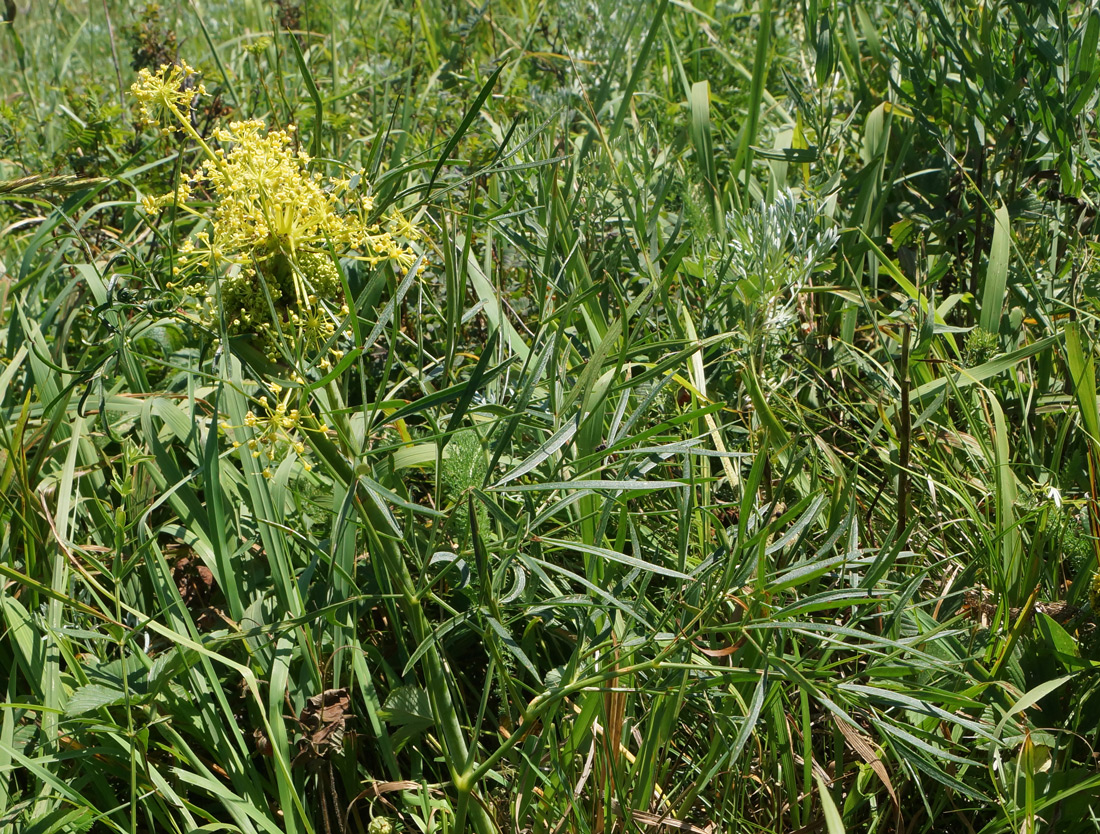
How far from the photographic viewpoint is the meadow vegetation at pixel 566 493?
1062 mm

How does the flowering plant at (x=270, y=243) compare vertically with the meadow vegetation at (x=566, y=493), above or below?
above

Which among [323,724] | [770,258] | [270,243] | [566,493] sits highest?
[270,243]

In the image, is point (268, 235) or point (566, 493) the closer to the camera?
point (268, 235)

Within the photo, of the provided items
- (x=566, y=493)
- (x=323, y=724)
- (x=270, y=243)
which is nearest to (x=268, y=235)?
(x=270, y=243)

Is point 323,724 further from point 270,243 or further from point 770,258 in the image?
point 770,258

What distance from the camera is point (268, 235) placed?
0.98 m

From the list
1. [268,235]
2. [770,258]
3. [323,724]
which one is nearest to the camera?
[268,235]

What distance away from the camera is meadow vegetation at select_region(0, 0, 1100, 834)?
106cm

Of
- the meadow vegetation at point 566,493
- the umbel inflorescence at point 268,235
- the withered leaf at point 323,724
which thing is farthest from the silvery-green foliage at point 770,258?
the withered leaf at point 323,724

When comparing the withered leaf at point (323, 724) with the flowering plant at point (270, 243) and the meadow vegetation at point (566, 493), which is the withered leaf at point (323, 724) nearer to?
the meadow vegetation at point (566, 493)

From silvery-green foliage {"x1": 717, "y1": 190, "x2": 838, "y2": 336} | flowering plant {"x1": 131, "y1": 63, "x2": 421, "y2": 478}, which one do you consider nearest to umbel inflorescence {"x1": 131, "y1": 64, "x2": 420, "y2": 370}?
flowering plant {"x1": 131, "y1": 63, "x2": 421, "y2": 478}

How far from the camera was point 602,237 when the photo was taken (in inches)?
73.2

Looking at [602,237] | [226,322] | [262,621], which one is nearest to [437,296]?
[602,237]

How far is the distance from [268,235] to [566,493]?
572mm
